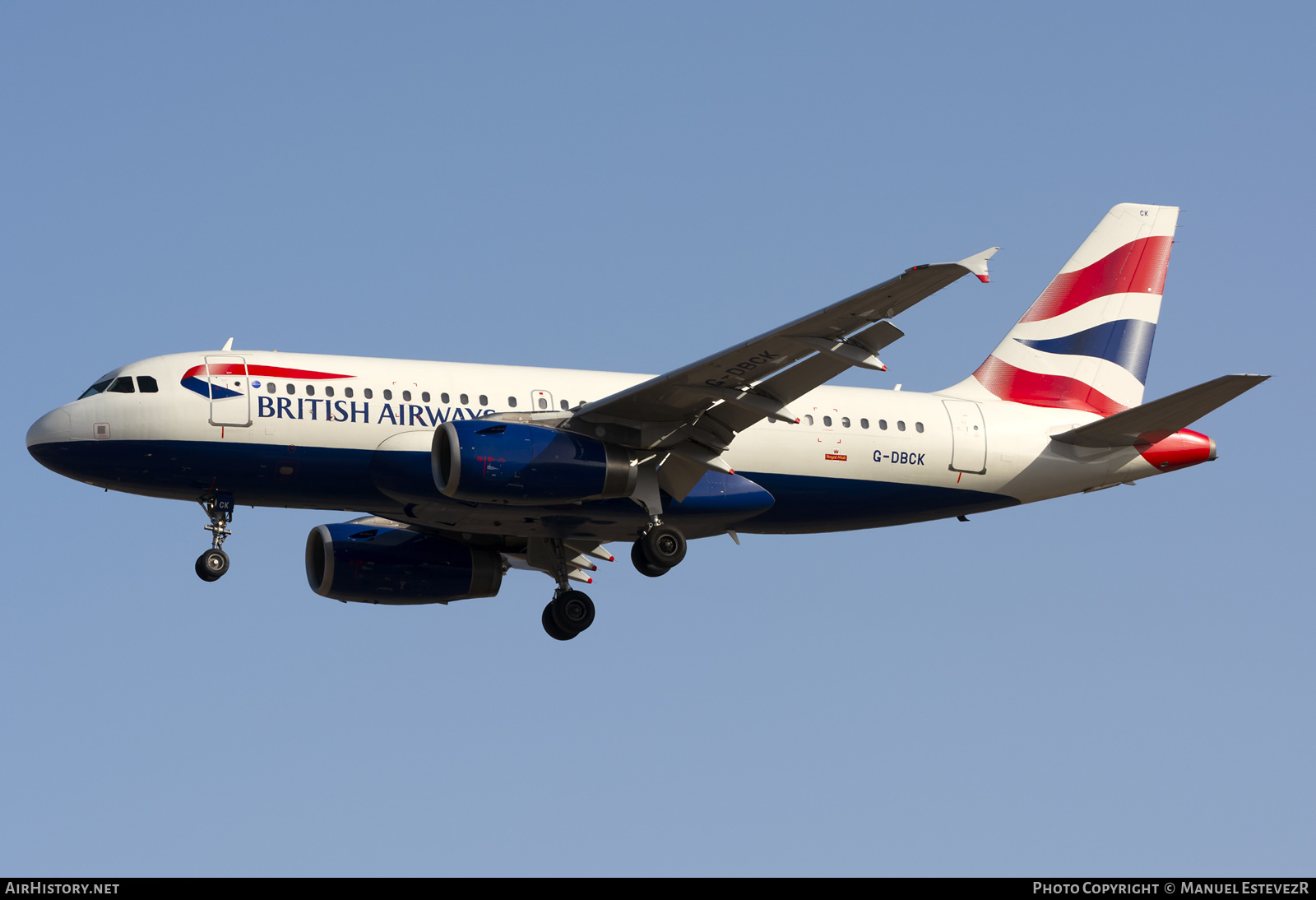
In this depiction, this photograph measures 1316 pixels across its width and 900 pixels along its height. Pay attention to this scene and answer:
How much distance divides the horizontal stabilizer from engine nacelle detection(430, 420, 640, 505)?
34.2 ft

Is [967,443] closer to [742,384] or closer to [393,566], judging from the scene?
[742,384]

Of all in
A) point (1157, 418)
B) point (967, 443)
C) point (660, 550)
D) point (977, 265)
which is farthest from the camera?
point (967, 443)

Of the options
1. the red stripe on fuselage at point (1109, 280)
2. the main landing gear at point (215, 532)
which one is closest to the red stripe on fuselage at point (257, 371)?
the main landing gear at point (215, 532)

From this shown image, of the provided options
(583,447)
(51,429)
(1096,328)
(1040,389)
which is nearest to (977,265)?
(583,447)

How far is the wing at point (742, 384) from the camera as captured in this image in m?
27.5

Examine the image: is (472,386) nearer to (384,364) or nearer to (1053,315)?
(384,364)

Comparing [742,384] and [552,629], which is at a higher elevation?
[742,384]

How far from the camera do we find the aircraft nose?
31422 mm

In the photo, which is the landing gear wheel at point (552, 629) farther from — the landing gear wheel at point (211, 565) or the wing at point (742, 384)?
the landing gear wheel at point (211, 565)

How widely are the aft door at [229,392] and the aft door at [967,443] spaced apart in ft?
47.9

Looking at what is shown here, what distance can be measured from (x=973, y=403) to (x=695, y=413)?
761cm

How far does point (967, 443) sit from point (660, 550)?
24.3 feet

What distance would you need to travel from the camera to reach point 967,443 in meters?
35.5

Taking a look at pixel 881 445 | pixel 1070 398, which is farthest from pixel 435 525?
pixel 1070 398
